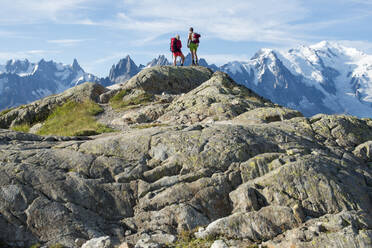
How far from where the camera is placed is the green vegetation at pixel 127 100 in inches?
1450

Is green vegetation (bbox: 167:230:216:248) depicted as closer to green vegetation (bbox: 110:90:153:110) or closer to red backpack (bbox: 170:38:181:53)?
green vegetation (bbox: 110:90:153:110)

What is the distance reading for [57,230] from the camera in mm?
13523

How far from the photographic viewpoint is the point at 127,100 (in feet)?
125

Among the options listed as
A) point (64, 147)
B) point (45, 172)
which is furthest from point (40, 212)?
point (64, 147)

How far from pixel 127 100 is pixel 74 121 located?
7.06m

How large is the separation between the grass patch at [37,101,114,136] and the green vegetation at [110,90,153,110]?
6.33 ft

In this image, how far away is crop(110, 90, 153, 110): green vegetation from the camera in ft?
121

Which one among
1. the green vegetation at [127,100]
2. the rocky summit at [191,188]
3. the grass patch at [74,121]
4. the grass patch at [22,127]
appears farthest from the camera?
the green vegetation at [127,100]

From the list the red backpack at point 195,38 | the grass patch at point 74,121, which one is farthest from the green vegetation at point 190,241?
the red backpack at point 195,38

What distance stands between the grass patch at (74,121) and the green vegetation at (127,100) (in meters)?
1.93

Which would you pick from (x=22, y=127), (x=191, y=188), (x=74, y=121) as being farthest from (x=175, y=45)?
(x=191, y=188)

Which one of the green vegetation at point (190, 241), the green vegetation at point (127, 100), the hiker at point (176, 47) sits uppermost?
the hiker at point (176, 47)

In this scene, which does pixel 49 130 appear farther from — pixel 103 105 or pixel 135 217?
pixel 135 217

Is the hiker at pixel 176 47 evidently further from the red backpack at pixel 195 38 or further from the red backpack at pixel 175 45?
the red backpack at pixel 195 38
